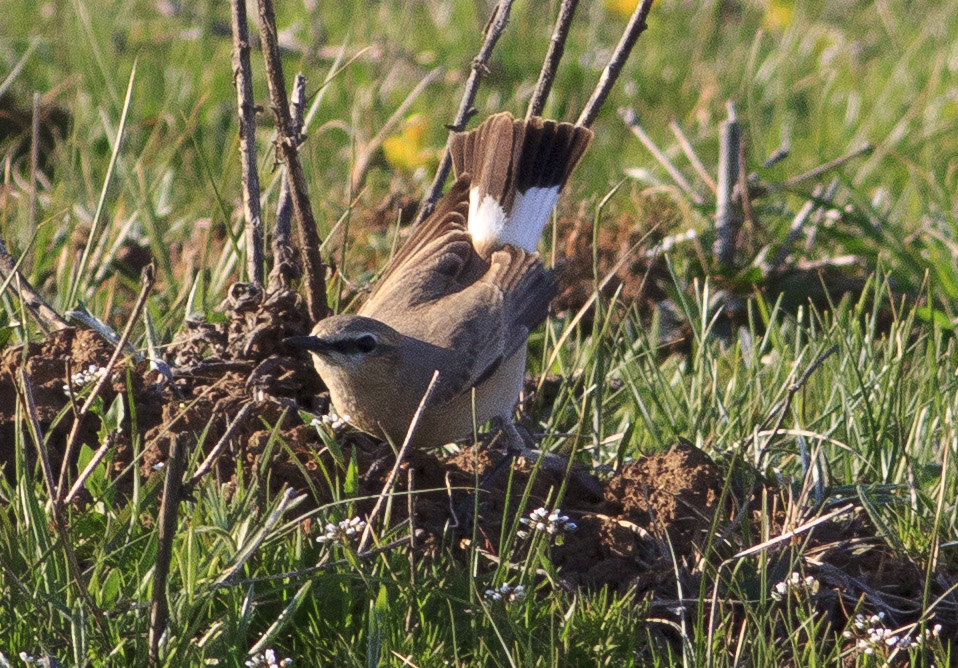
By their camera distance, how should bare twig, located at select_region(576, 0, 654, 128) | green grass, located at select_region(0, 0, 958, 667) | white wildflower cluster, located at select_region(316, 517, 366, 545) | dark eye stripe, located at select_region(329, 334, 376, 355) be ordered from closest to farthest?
green grass, located at select_region(0, 0, 958, 667)
white wildflower cluster, located at select_region(316, 517, 366, 545)
dark eye stripe, located at select_region(329, 334, 376, 355)
bare twig, located at select_region(576, 0, 654, 128)

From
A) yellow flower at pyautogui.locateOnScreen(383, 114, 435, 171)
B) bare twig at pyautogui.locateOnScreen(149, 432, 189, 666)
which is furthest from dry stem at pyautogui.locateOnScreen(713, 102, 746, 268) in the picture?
bare twig at pyautogui.locateOnScreen(149, 432, 189, 666)

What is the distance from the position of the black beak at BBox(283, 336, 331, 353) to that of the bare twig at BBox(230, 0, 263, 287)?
2.09 ft

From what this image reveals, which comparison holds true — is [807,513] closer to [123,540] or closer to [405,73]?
[123,540]

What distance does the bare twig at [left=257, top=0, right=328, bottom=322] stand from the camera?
4.30 meters

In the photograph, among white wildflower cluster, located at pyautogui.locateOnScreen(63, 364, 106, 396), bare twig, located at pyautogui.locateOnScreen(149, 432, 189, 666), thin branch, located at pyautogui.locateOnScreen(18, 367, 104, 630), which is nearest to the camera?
bare twig, located at pyautogui.locateOnScreen(149, 432, 189, 666)

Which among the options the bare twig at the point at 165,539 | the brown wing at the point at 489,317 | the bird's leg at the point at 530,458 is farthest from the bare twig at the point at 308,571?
the brown wing at the point at 489,317

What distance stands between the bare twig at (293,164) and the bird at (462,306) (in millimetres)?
220

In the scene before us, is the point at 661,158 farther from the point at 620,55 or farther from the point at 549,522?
the point at 549,522

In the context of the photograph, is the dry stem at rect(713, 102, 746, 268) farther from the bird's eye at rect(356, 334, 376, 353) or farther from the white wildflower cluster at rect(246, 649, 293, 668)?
the white wildflower cluster at rect(246, 649, 293, 668)

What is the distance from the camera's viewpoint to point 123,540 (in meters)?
3.34

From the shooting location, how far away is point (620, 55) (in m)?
4.80

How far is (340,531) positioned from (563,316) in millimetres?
2782

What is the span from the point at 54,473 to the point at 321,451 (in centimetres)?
78

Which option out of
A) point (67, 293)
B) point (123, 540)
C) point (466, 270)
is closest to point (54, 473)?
point (123, 540)
